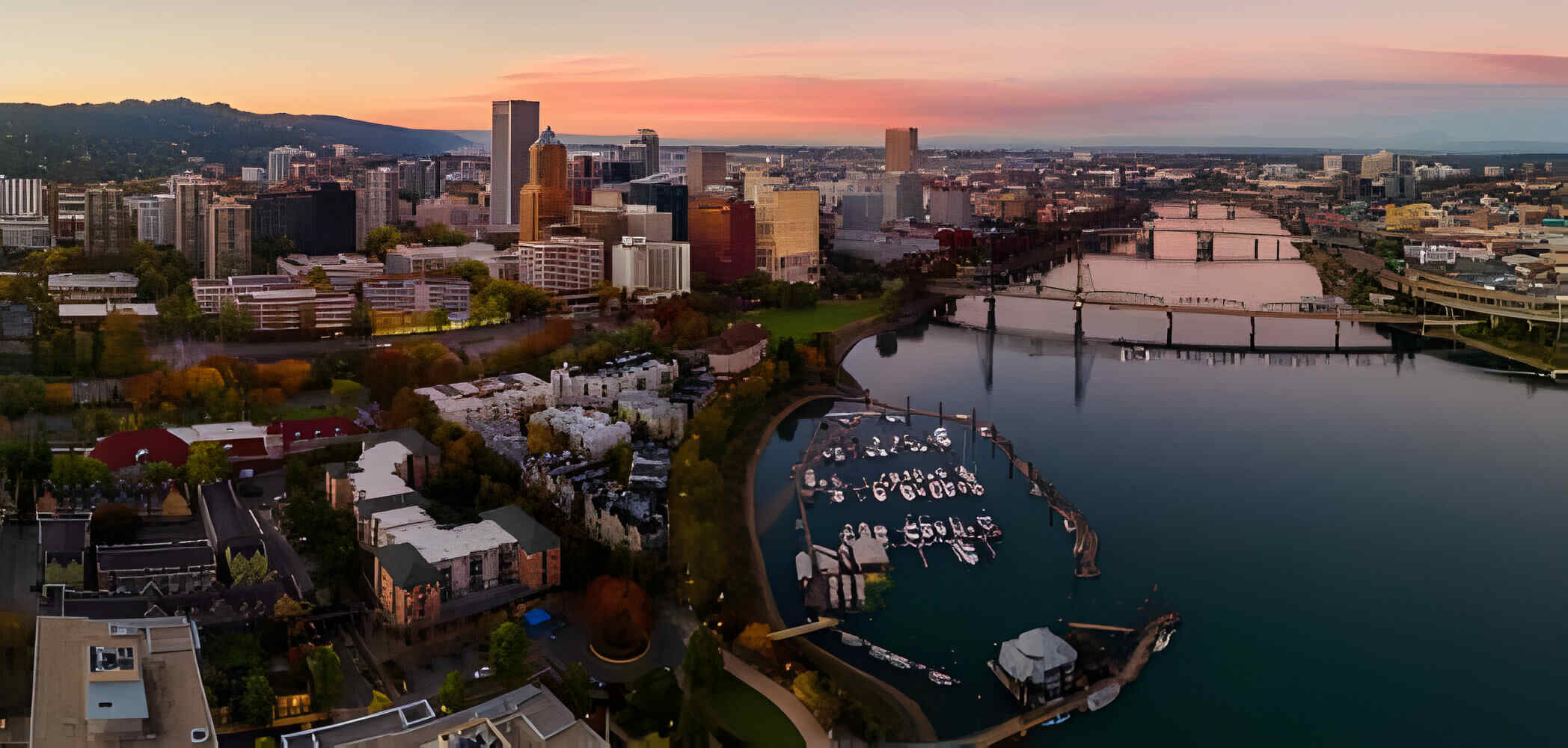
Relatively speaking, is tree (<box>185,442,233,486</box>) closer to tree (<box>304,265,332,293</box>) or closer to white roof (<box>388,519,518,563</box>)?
white roof (<box>388,519,518,563</box>)

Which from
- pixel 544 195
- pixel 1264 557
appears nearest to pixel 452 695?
pixel 1264 557

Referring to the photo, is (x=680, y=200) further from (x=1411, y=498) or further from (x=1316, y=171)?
(x=1316, y=171)

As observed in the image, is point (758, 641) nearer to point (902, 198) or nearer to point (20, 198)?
point (20, 198)

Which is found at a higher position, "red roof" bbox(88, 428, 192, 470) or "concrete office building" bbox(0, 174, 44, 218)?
"concrete office building" bbox(0, 174, 44, 218)

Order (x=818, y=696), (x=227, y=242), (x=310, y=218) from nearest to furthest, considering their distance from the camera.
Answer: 1. (x=818, y=696)
2. (x=227, y=242)
3. (x=310, y=218)

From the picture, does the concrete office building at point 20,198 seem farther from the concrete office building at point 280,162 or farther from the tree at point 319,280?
the concrete office building at point 280,162

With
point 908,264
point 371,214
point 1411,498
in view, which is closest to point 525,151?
point 371,214

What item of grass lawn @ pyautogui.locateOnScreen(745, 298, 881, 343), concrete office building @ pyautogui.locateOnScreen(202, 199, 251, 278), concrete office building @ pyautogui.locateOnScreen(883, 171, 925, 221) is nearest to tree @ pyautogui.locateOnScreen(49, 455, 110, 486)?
grass lawn @ pyautogui.locateOnScreen(745, 298, 881, 343)
